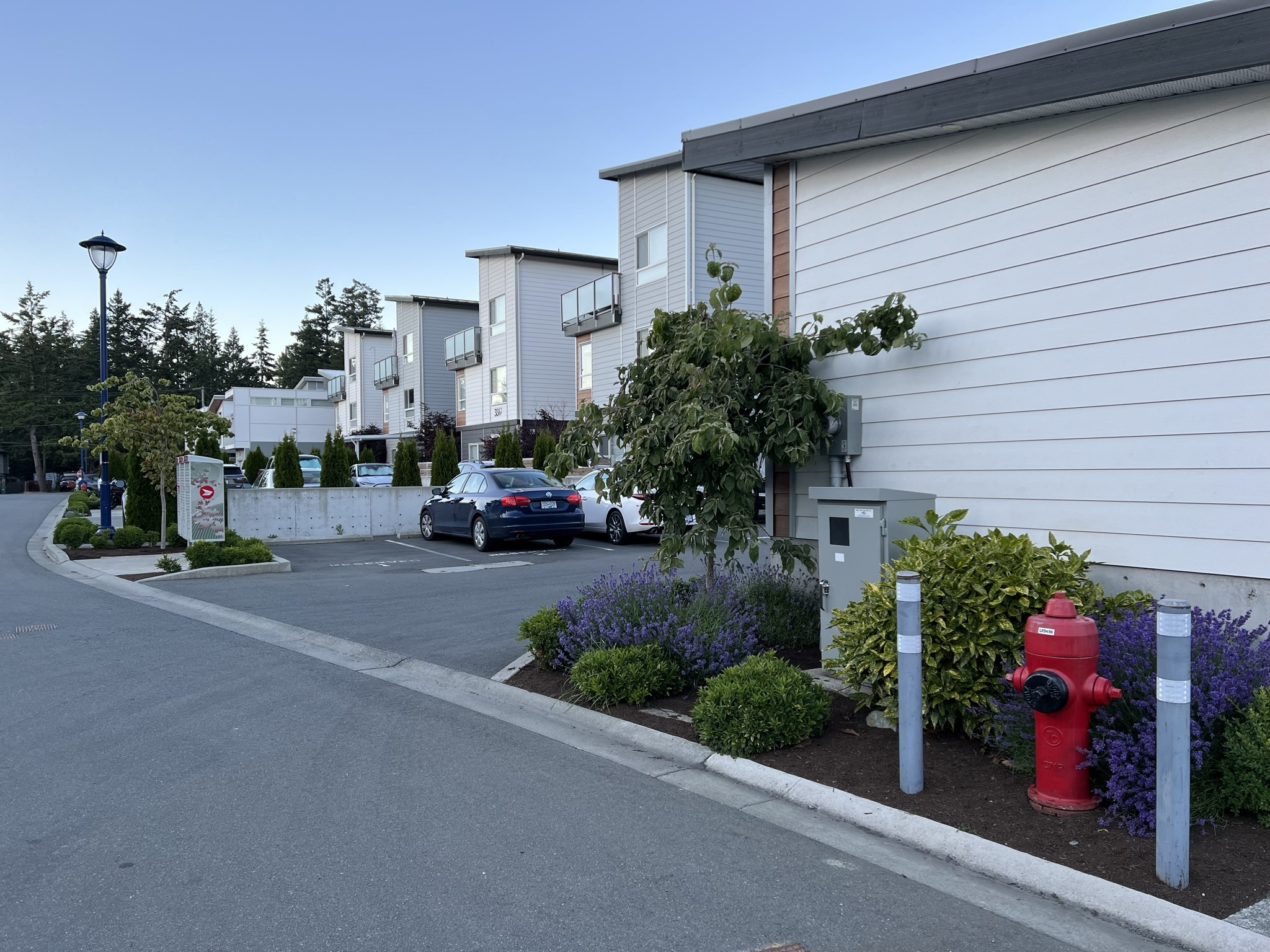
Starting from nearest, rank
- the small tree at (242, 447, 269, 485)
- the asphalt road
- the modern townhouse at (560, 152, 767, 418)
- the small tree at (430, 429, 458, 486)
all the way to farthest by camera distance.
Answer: the asphalt road, the modern townhouse at (560, 152, 767, 418), the small tree at (430, 429, 458, 486), the small tree at (242, 447, 269, 485)

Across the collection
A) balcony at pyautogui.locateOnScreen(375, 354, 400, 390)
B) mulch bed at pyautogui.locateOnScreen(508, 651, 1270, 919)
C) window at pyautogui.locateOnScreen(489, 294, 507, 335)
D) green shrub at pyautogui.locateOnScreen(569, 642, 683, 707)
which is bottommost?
mulch bed at pyautogui.locateOnScreen(508, 651, 1270, 919)

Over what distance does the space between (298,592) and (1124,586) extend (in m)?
10.1

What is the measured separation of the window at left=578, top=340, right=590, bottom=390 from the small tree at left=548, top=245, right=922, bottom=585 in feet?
82.4

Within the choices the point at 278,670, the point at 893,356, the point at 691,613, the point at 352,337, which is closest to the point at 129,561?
the point at 278,670

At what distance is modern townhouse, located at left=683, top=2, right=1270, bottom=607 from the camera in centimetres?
533

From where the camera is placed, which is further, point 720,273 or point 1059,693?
point 720,273

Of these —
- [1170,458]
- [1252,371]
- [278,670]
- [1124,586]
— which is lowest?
[278,670]

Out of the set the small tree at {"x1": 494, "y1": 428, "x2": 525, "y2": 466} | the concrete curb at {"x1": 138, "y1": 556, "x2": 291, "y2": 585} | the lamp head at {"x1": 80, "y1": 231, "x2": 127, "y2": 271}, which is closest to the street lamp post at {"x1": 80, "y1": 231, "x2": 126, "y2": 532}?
the lamp head at {"x1": 80, "y1": 231, "x2": 127, "y2": 271}

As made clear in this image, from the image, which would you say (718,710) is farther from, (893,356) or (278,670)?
(278,670)

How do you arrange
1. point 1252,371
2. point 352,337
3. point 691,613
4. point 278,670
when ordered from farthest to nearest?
point 352,337
point 278,670
point 691,613
point 1252,371

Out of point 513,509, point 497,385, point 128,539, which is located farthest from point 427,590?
point 497,385

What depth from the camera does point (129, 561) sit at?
1609 cm

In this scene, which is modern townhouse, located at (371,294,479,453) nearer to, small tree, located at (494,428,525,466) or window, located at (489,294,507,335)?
window, located at (489,294,507,335)

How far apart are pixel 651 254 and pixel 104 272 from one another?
14.8 metres
